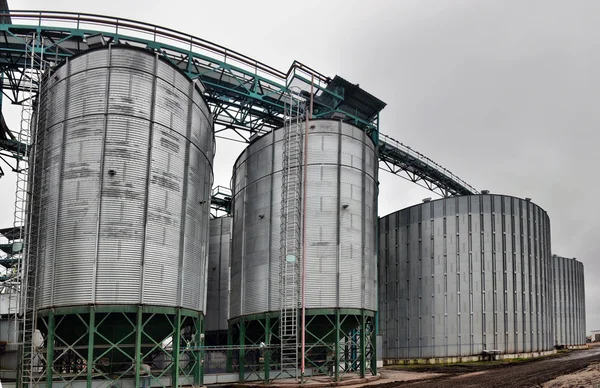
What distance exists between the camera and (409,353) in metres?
55.0

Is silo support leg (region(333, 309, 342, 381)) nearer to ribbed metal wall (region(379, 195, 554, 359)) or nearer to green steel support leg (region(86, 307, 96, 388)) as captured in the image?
green steel support leg (region(86, 307, 96, 388))

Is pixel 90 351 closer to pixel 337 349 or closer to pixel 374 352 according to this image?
pixel 337 349

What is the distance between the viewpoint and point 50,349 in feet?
85.0

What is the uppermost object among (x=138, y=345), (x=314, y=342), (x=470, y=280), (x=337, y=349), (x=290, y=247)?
(x=290, y=247)

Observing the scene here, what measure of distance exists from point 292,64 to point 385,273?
25.7m

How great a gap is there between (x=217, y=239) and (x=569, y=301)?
64.6 m

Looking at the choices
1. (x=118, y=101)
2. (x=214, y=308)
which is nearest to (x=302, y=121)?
(x=118, y=101)

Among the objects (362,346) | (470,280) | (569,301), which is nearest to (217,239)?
(362,346)

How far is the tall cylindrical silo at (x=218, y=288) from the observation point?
51094mm

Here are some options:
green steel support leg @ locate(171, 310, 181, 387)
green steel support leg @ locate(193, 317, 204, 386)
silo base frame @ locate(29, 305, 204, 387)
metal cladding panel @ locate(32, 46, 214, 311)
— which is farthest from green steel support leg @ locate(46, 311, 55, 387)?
green steel support leg @ locate(193, 317, 204, 386)

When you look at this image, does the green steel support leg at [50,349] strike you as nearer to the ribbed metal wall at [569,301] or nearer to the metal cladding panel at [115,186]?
the metal cladding panel at [115,186]

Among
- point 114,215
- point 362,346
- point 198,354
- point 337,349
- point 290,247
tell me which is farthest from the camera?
point 290,247

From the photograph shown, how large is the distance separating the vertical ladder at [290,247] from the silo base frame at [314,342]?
796mm

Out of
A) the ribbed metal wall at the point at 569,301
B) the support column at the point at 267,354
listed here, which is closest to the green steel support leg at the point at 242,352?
the support column at the point at 267,354
